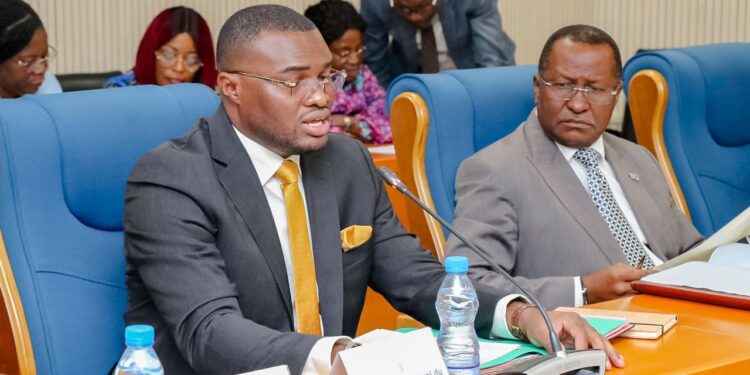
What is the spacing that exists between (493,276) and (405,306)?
1.14 ft

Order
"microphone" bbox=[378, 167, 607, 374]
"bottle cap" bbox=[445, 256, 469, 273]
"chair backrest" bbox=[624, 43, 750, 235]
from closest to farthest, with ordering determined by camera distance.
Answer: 1. "microphone" bbox=[378, 167, 607, 374]
2. "bottle cap" bbox=[445, 256, 469, 273]
3. "chair backrest" bbox=[624, 43, 750, 235]

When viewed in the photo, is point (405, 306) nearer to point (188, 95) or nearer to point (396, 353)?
point (188, 95)

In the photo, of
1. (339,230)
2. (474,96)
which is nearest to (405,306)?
(339,230)

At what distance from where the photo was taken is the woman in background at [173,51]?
426cm

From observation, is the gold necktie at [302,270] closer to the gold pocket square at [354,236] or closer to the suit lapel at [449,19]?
the gold pocket square at [354,236]

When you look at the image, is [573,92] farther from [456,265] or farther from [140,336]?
[140,336]

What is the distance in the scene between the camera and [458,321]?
173cm

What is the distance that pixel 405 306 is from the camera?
216cm

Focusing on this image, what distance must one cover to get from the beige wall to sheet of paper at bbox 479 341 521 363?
3.96m

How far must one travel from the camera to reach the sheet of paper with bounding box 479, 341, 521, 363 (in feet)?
5.65

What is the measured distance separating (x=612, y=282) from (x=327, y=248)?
0.64 metres

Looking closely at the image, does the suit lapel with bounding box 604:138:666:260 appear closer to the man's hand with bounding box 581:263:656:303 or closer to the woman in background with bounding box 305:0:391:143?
the man's hand with bounding box 581:263:656:303

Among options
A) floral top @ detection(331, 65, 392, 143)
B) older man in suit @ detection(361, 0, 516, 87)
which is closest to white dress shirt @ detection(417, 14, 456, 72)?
older man in suit @ detection(361, 0, 516, 87)

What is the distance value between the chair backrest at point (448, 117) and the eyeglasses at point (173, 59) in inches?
56.3
